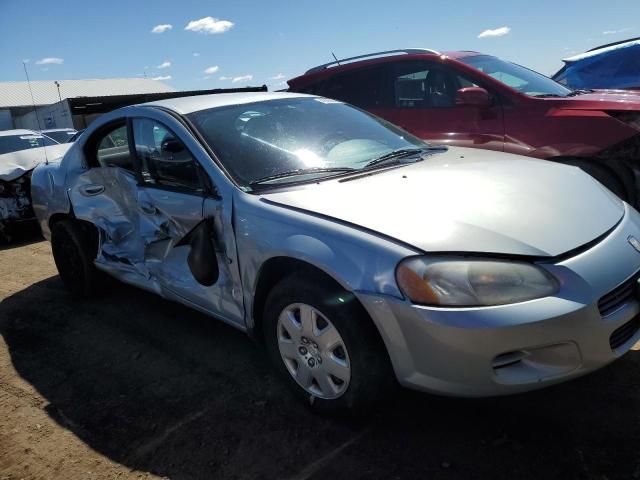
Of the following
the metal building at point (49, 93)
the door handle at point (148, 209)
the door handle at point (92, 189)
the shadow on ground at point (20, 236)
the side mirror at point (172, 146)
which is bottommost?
the shadow on ground at point (20, 236)

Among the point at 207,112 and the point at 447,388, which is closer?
→ the point at 447,388

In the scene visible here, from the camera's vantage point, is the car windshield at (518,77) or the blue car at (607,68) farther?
the blue car at (607,68)

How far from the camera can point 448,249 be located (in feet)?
6.55

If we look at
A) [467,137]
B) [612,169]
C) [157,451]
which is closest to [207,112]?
[157,451]

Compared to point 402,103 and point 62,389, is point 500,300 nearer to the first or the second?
point 62,389

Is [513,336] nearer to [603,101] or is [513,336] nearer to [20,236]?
[603,101]

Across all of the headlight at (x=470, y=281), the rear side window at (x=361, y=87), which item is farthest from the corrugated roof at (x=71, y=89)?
the headlight at (x=470, y=281)

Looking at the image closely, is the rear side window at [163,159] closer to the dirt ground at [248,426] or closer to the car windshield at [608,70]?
the dirt ground at [248,426]

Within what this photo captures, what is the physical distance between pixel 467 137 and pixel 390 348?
3213 millimetres

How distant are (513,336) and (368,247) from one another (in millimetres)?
624

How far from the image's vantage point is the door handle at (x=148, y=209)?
3.23 metres

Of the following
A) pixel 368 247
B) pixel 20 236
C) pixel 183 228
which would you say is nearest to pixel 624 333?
pixel 368 247

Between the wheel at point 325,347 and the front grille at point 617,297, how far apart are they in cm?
86

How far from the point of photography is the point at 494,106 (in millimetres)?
4652
